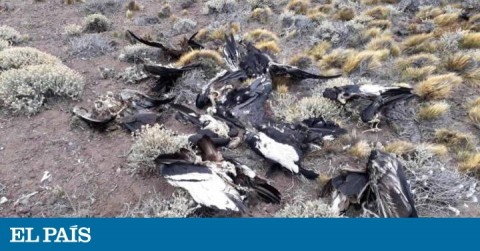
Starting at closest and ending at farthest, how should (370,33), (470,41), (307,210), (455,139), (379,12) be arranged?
(307,210)
(455,139)
(470,41)
(370,33)
(379,12)

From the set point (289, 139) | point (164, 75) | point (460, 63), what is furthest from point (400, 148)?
point (164, 75)

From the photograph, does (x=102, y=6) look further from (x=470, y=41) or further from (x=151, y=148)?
(x=470, y=41)

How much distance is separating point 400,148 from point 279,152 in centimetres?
176

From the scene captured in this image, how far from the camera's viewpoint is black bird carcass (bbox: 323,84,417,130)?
20.4 feet

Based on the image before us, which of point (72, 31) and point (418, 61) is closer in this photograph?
point (418, 61)

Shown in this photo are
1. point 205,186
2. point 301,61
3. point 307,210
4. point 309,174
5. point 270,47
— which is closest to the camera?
point 307,210

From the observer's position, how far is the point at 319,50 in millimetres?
8938

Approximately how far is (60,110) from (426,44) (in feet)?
26.1

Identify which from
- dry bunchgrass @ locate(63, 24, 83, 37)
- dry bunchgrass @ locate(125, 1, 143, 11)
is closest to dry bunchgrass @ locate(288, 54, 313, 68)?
dry bunchgrass @ locate(63, 24, 83, 37)

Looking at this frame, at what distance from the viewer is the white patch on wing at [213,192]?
4.27m

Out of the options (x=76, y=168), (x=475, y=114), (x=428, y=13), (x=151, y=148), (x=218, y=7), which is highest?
(x=428, y=13)

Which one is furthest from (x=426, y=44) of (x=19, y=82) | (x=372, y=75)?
(x=19, y=82)

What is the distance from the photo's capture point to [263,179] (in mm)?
4801

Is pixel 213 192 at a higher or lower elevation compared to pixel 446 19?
lower
